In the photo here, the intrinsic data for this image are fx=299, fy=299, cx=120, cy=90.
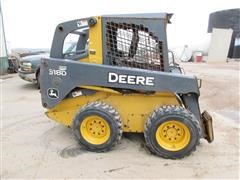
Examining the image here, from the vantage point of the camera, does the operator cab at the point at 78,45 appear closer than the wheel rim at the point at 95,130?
No

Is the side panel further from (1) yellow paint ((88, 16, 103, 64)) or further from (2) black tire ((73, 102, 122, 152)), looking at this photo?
(2) black tire ((73, 102, 122, 152))

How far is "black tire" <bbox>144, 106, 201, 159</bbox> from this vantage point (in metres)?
3.89

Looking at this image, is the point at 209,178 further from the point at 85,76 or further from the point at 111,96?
the point at 85,76

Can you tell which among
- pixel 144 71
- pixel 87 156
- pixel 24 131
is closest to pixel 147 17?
pixel 144 71

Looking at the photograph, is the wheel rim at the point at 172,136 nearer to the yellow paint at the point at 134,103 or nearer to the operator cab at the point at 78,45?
the yellow paint at the point at 134,103

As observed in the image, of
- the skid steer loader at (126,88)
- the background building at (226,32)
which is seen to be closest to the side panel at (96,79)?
the skid steer loader at (126,88)

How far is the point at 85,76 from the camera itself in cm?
417

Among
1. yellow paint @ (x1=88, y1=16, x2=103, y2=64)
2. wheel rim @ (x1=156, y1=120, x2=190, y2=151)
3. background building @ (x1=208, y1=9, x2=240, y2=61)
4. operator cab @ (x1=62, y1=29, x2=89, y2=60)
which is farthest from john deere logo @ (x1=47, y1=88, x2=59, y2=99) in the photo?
background building @ (x1=208, y1=9, x2=240, y2=61)

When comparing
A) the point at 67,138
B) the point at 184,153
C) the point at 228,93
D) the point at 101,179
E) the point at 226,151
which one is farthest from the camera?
the point at 228,93

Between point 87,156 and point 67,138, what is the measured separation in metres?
0.78

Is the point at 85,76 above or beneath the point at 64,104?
above

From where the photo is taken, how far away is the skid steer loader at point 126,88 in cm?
398

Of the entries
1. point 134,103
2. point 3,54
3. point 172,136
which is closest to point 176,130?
point 172,136

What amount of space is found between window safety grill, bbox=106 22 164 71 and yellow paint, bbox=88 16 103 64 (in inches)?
4.4
